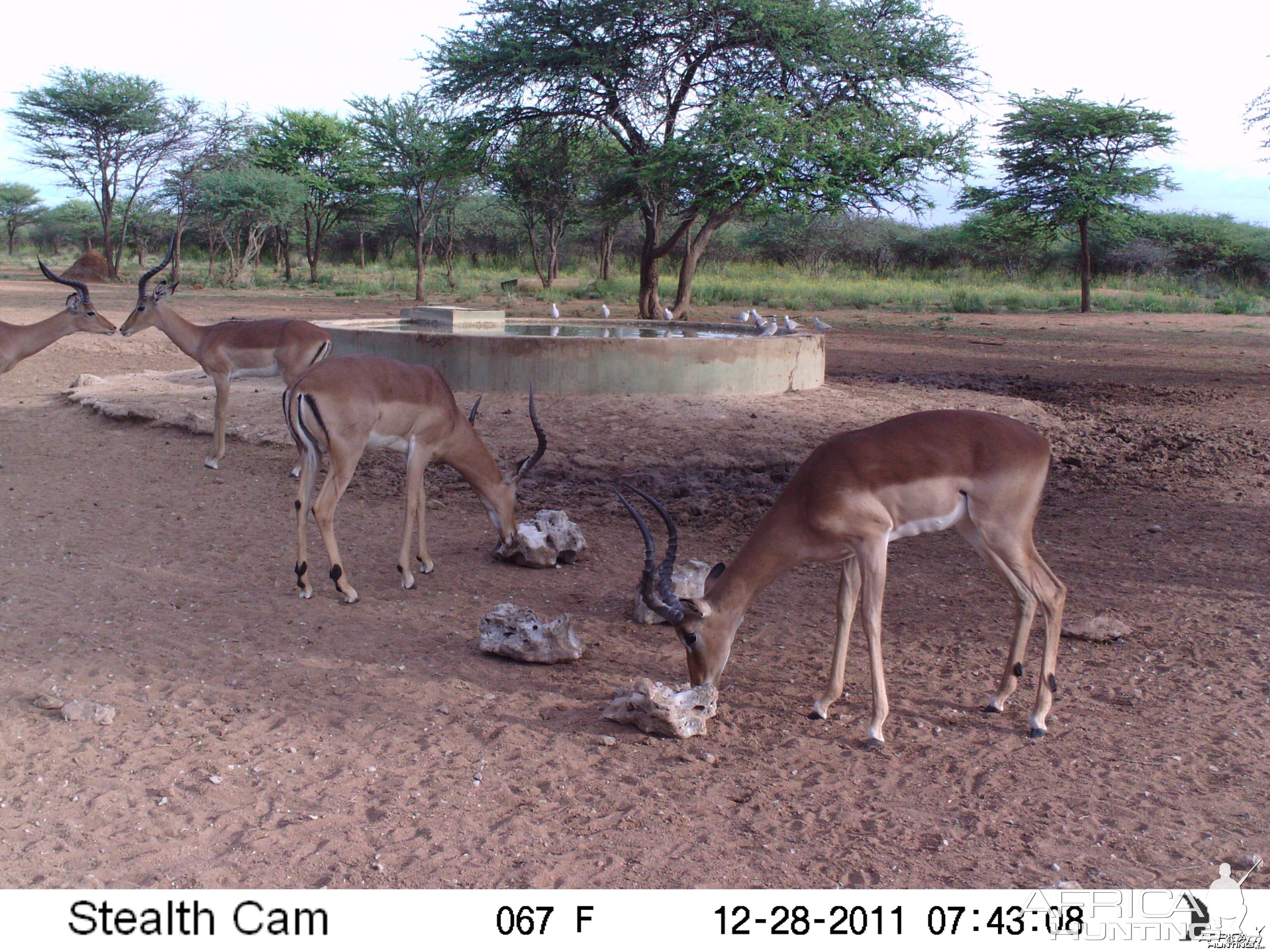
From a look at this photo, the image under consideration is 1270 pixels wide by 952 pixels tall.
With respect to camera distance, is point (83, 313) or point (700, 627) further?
point (83, 313)

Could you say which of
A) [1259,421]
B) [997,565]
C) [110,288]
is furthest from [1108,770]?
[110,288]

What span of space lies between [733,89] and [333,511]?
14565 mm

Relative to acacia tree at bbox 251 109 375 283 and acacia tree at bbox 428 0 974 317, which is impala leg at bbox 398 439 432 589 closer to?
acacia tree at bbox 428 0 974 317

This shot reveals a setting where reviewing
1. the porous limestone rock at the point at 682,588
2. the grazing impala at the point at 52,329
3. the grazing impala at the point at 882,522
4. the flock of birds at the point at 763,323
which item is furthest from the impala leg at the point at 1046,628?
the grazing impala at the point at 52,329

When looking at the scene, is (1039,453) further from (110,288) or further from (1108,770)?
(110,288)

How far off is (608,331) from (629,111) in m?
A: 6.77

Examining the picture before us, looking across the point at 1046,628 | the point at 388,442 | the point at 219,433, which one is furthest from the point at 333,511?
the point at 1046,628

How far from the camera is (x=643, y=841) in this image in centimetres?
331

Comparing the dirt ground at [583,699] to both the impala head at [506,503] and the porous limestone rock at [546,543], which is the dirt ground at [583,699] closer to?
the porous limestone rock at [546,543]

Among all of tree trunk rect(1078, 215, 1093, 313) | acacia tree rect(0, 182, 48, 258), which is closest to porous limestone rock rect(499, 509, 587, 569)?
tree trunk rect(1078, 215, 1093, 313)

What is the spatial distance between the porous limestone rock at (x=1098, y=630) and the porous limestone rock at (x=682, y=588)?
6.07 ft

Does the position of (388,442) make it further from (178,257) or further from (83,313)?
(178,257)

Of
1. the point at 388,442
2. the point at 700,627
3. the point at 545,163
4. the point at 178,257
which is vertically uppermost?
the point at 545,163

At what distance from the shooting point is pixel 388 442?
5.97 metres
